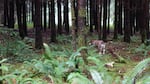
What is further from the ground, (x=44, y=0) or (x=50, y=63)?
(x=44, y=0)

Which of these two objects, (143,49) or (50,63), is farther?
(143,49)

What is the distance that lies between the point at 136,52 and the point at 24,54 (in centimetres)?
610

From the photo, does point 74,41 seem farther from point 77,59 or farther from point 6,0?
point 6,0

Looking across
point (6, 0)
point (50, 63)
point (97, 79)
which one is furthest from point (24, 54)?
point (6, 0)

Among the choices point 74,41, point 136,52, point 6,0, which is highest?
point 6,0

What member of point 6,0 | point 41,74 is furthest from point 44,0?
point 41,74

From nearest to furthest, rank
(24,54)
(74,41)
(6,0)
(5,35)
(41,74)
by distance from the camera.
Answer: (41,74), (74,41), (24,54), (5,35), (6,0)

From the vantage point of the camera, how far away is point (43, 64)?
9703mm

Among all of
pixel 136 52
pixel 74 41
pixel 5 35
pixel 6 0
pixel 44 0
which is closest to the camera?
pixel 74 41

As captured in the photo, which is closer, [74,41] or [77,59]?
[77,59]

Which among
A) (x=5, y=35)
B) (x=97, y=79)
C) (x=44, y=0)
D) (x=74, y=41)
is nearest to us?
(x=97, y=79)

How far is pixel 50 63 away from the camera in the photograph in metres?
9.86

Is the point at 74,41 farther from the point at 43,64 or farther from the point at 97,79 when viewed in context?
the point at 97,79

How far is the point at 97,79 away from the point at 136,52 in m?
12.6
